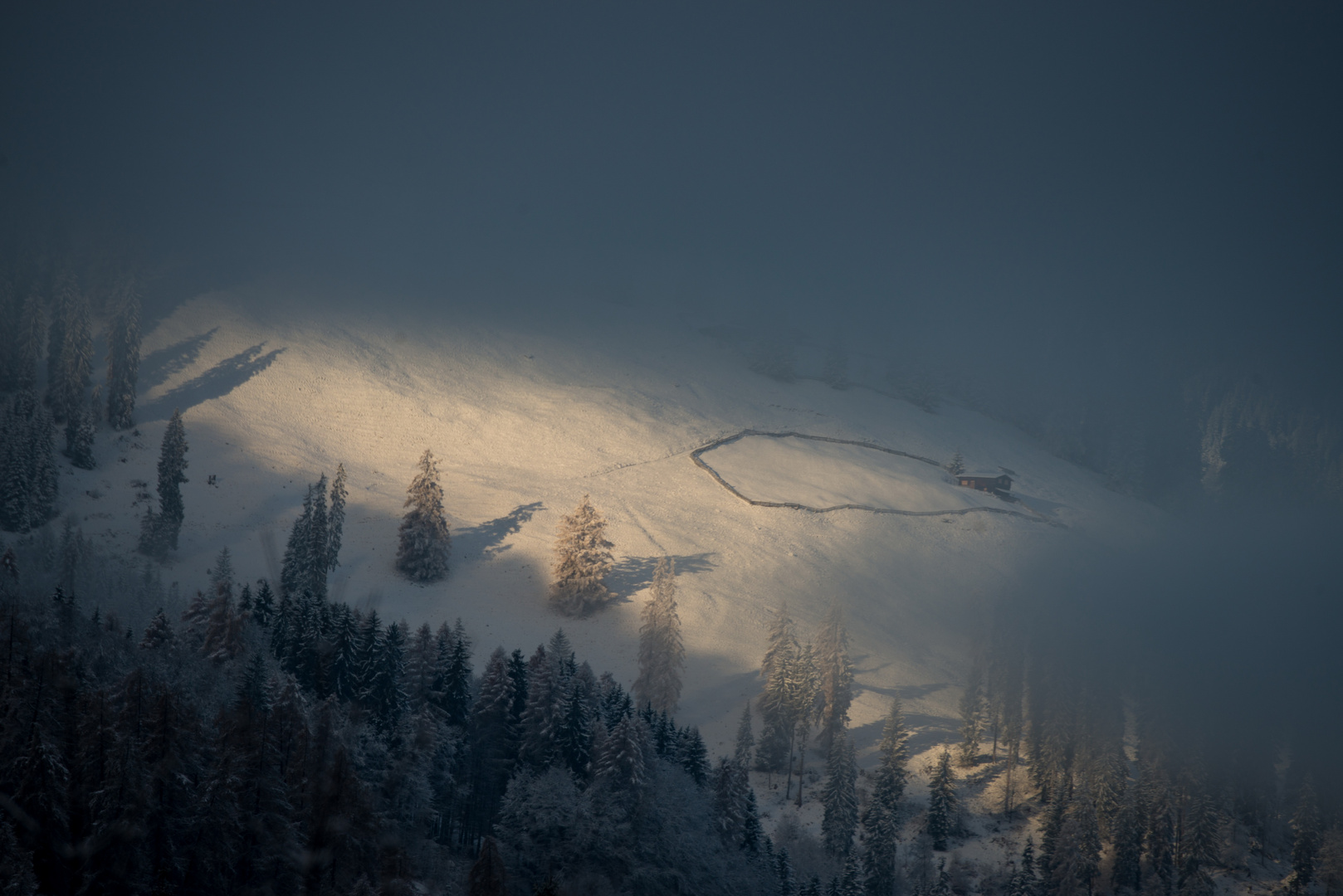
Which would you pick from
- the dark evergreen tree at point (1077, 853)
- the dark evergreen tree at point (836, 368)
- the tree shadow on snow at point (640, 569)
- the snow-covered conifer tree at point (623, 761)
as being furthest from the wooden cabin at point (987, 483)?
the snow-covered conifer tree at point (623, 761)

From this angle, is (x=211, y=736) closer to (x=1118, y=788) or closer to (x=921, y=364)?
(x=1118, y=788)

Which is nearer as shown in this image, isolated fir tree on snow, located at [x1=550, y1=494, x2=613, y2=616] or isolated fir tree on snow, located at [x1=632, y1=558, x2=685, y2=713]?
isolated fir tree on snow, located at [x1=632, y1=558, x2=685, y2=713]

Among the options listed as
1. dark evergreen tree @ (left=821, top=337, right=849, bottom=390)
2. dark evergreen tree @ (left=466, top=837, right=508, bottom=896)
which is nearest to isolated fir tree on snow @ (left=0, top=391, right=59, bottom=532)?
dark evergreen tree @ (left=466, top=837, right=508, bottom=896)

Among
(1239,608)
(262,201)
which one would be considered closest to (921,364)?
(1239,608)

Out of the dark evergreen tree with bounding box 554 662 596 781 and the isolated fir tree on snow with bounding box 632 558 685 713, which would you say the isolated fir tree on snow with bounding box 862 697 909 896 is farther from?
the dark evergreen tree with bounding box 554 662 596 781

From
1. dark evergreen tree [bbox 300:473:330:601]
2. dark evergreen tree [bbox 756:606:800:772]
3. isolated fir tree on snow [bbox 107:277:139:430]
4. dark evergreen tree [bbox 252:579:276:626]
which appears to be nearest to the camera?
dark evergreen tree [bbox 252:579:276:626]

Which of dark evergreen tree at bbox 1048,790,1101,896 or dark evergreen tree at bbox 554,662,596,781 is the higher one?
dark evergreen tree at bbox 554,662,596,781

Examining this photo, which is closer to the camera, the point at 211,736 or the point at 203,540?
the point at 211,736
